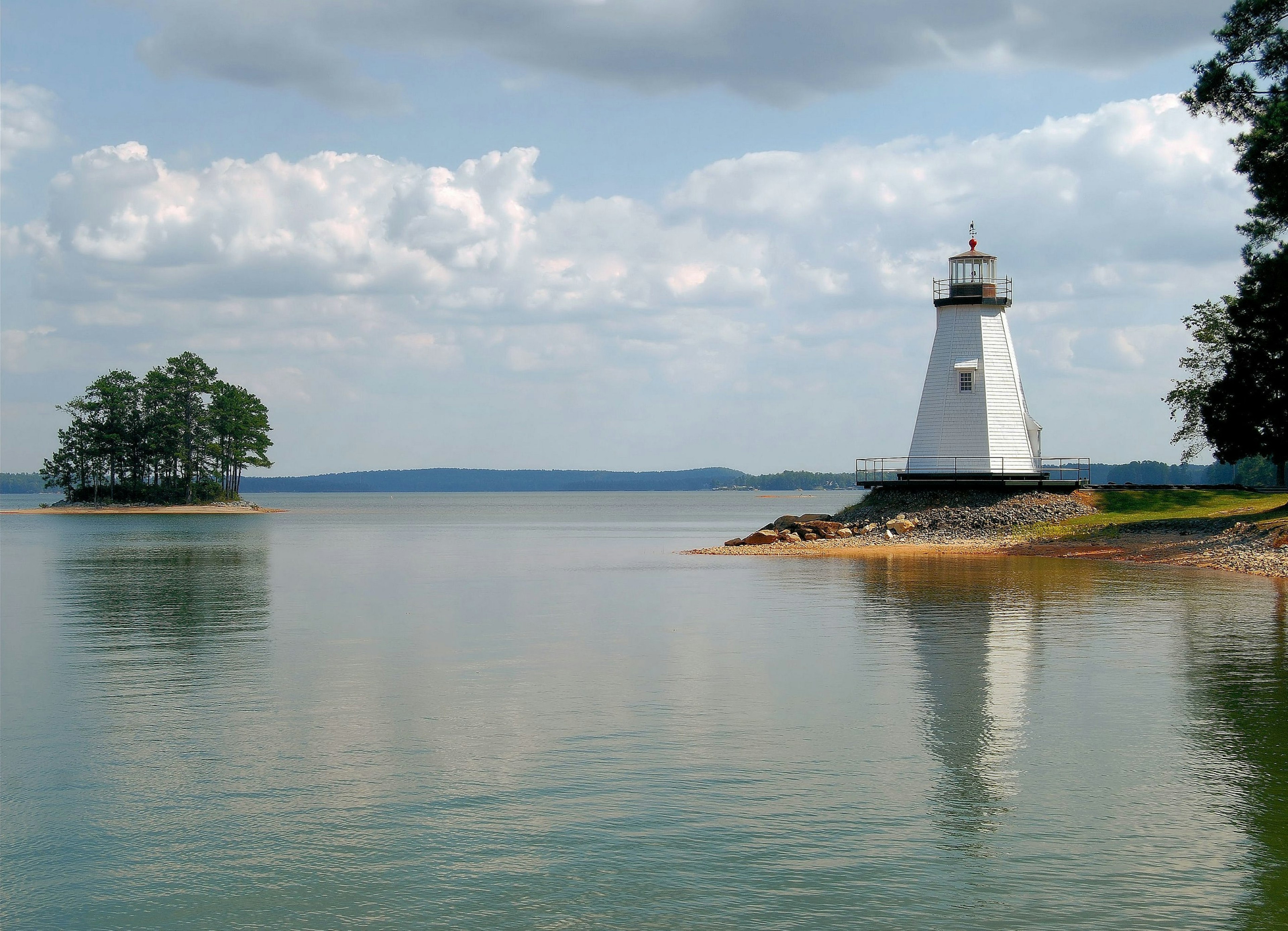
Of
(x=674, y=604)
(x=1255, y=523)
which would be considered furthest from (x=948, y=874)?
(x=1255, y=523)

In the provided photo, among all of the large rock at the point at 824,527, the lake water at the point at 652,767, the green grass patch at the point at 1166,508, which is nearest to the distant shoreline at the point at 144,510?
the large rock at the point at 824,527

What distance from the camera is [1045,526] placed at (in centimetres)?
5462

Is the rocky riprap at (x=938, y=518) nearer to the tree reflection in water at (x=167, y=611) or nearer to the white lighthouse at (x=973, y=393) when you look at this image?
the white lighthouse at (x=973, y=393)

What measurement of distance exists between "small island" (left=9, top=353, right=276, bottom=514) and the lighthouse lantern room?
9631 centimetres

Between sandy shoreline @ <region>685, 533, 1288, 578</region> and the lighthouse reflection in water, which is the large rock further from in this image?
the lighthouse reflection in water

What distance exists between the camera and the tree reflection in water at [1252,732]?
10.6m

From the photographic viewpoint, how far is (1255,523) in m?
48.9

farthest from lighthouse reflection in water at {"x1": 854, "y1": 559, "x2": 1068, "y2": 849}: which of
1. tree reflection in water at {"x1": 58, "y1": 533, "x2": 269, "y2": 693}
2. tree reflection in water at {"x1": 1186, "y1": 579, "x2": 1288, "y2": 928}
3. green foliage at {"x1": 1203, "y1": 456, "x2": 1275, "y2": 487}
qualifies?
green foliage at {"x1": 1203, "y1": 456, "x2": 1275, "y2": 487}

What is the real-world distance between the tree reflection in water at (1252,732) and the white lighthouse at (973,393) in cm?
2988

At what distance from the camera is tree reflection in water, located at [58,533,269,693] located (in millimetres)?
22484

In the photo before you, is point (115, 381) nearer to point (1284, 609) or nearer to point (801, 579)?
point (801, 579)

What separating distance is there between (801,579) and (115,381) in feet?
367

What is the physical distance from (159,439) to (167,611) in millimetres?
105305

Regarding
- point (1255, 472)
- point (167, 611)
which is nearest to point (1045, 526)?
point (167, 611)
